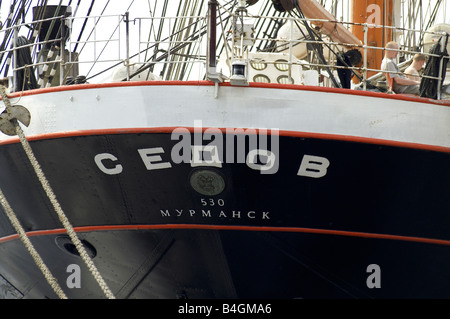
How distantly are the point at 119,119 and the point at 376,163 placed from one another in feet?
8.88

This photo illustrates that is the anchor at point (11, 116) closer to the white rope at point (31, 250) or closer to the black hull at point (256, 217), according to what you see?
the black hull at point (256, 217)

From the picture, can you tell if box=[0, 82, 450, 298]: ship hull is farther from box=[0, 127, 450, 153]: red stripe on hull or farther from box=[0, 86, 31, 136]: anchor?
box=[0, 86, 31, 136]: anchor

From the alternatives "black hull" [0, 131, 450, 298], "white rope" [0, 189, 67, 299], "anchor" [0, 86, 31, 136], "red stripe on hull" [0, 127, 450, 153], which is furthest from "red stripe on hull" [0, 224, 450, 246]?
"anchor" [0, 86, 31, 136]

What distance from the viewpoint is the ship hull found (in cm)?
1073

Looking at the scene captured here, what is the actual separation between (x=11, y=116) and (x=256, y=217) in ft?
9.30

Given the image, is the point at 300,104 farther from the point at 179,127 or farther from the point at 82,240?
the point at 82,240

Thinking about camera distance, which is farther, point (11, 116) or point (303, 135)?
point (11, 116)

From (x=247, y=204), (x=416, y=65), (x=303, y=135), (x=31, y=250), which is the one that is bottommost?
(x=31, y=250)

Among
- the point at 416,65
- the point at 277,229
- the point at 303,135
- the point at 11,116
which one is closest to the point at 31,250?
the point at 11,116

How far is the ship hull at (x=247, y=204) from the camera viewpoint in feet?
35.2

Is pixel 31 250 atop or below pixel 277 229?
below

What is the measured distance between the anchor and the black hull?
32 centimetres

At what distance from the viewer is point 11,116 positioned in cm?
1117

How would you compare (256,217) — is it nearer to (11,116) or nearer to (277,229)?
(277,229)
